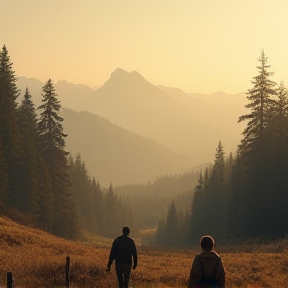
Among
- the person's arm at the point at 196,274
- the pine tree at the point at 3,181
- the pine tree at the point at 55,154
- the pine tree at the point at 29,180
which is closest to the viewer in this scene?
the person's arm at the point at 196,274

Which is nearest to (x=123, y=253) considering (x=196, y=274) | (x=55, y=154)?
(x=196, y=274)

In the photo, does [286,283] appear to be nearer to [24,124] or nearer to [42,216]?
[42,216]

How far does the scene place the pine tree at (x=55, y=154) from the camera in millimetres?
51500

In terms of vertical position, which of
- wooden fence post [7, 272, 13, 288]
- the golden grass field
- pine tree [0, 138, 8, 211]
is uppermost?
pine tree [0, 138, 8, 211]

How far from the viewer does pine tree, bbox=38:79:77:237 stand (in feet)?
169

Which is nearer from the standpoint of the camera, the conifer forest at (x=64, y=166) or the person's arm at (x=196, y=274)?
the person's arm at (x=196, y=274)

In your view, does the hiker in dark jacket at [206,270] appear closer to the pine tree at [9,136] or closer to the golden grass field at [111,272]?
the golden grass field at [111,272]

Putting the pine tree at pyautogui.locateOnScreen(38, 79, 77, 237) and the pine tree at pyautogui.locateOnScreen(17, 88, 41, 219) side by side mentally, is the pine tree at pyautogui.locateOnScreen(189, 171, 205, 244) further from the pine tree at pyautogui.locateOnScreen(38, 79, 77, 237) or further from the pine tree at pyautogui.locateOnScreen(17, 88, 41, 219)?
the pine tree at pyautogui.locateOnScreen(17, 88, 41, 219)

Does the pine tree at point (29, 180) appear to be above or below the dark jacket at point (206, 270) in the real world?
above

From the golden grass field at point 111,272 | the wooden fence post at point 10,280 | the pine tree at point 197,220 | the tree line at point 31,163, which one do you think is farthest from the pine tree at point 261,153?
the wooden fence post at point 10,280

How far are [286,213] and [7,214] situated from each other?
27.5 m

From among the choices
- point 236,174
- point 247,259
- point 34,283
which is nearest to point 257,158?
point 236,174

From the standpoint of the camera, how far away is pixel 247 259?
25.4m

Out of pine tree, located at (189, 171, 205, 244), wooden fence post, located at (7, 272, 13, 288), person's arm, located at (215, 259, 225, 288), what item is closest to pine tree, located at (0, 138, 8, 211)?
wooden fence post, located at (7, 272, 13, 288)
